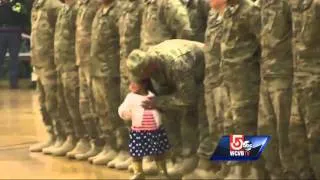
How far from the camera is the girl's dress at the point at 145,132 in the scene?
5824 mm

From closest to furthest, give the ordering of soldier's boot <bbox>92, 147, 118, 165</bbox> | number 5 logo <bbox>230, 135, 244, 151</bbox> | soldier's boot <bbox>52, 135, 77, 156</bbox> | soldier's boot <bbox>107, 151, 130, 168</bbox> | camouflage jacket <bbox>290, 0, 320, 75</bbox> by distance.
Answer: number 5 logo <bbox>230, 135, 244, 151</bbox> → camouflage jacket <bbox>290, 0, 320, 75</bbox> → soldier's boot <bbox>107, 151, 130, 168</bbox> → soldier's boot <bbox>92, 147, 118, 165</bbox> → soldier's boot <bbox>52, 135, 77, 156</bbox>

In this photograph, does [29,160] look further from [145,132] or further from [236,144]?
[236,144]

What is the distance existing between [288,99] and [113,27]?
6.99 feet

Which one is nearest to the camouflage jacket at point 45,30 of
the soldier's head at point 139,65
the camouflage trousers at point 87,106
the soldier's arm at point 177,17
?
Result: the camouflage trousers at point 87,106

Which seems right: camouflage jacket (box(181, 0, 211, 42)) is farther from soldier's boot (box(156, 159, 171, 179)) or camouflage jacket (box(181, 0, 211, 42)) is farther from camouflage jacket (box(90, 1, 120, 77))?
soldier's boot (box(156, 159, 171, 179))

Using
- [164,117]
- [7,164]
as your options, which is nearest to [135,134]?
[164,117]

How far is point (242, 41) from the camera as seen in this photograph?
5.50 m

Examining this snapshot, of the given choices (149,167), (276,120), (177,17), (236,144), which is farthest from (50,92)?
(236,144)

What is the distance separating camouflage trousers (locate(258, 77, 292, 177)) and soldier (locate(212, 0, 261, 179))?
131mm

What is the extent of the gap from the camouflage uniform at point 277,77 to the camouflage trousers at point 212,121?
43cm

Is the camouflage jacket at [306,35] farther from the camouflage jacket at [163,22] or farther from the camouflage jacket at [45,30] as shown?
the camouflage jacket at [45,30]

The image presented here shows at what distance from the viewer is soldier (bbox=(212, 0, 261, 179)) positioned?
18.0 feet

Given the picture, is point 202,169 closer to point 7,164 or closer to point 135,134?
point 135,134

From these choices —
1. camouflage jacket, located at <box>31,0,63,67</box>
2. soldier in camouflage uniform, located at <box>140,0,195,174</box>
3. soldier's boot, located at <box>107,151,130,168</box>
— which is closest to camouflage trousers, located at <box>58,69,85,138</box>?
camouflage jacket, located at <box>31,0,63,67</box>
